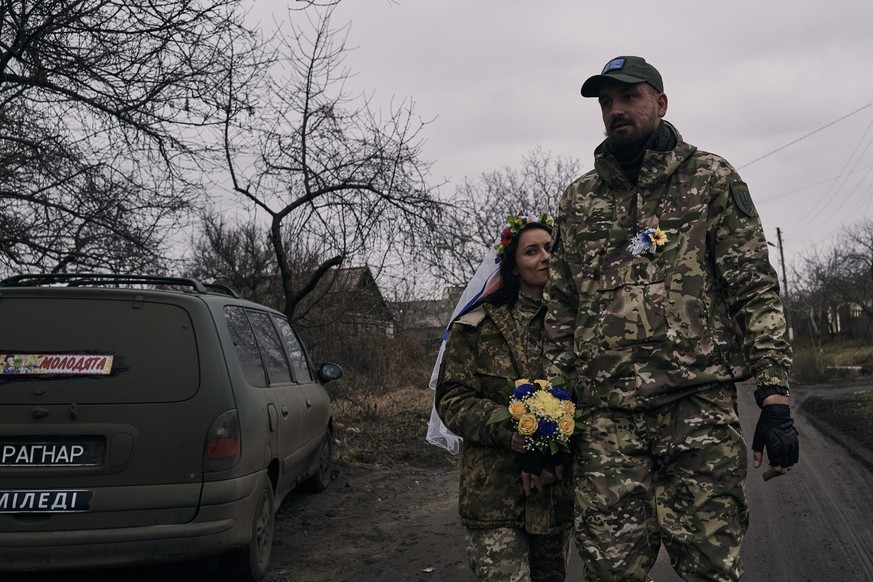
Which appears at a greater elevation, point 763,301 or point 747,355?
point 763,301

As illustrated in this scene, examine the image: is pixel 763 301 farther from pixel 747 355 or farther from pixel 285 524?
pixel 285 524

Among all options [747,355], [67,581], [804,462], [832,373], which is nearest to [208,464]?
[67,581]

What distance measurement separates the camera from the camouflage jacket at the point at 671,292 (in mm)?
2520

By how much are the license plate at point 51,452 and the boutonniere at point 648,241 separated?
283cm

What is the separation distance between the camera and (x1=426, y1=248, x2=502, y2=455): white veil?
3287 millimetres

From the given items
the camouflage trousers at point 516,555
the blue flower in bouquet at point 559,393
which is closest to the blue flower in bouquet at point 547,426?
the blue flower in bouquet at point 559,393

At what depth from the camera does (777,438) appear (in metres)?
2.34

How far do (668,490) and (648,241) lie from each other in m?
0.84

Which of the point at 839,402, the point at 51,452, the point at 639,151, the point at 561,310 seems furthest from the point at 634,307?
the point at 839,402

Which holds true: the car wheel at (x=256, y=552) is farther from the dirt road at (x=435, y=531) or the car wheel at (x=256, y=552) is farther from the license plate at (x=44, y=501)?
the license plate at (x=44, y=501)

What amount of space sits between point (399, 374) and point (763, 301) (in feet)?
49.2

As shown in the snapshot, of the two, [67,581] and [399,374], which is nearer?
[67,581]

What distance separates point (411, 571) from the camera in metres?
4.79

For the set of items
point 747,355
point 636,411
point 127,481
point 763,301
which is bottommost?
point 127,481
